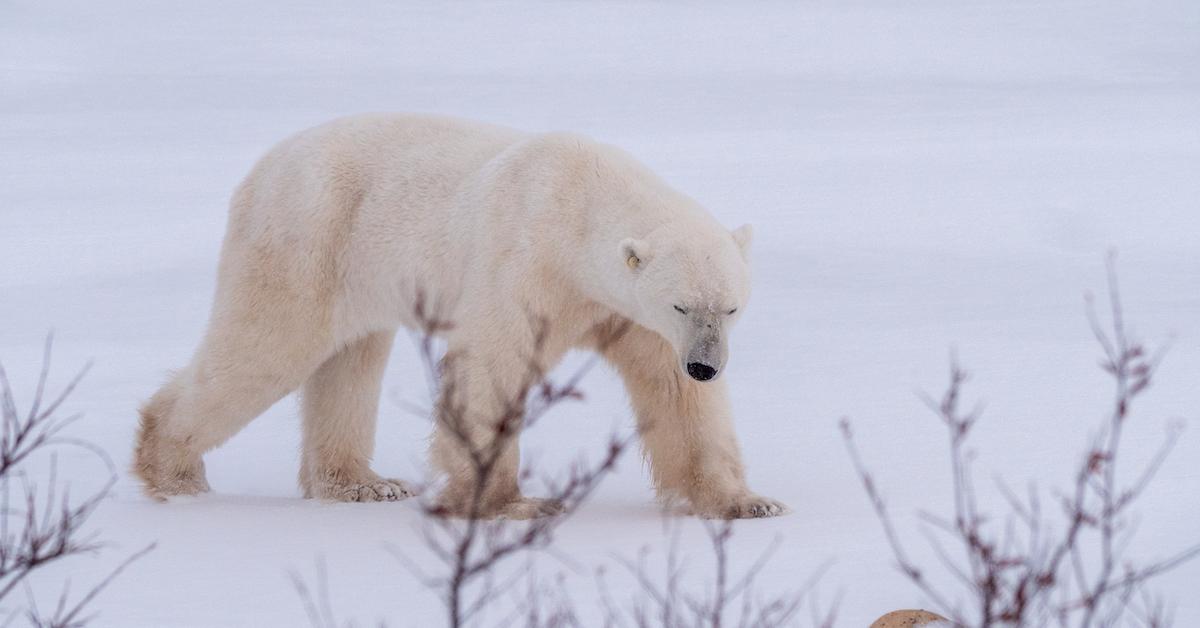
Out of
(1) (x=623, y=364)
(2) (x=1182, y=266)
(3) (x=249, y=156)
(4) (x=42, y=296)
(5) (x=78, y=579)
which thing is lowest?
(5) (x=78, y=579)

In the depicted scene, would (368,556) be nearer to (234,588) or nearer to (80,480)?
(234,588)

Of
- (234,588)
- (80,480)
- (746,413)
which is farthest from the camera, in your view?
(746,413)

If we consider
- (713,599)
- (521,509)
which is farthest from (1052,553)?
Answer: (521,509)

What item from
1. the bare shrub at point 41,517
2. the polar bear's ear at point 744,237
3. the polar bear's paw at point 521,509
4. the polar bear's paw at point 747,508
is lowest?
the bare shrub at point 41,517

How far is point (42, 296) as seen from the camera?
1073 cm

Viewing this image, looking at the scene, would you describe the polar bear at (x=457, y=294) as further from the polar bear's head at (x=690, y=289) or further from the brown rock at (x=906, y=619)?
the brown rock at (x=906, y=619)

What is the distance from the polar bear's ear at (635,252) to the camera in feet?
14.7

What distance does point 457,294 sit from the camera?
16.1 ft

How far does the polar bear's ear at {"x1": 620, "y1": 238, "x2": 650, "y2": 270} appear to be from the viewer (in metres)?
4.49

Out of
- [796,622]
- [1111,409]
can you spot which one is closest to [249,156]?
[1111,409]

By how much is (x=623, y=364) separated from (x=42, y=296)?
6.84m

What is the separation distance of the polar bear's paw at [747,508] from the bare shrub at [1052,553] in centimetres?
52

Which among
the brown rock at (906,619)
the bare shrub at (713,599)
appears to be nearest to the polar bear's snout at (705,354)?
the bare shrub at (713,599)

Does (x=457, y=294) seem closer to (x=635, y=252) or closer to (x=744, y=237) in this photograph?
(x=635, y=252)
